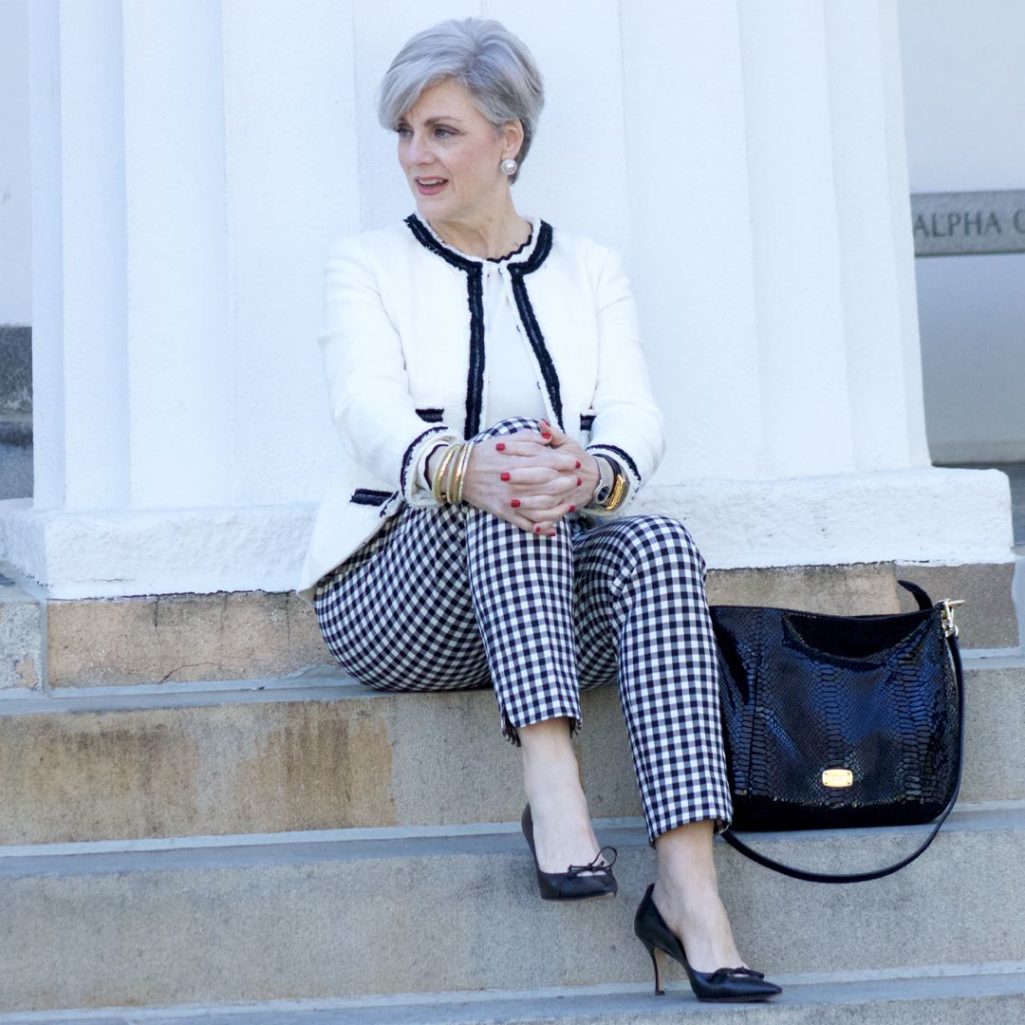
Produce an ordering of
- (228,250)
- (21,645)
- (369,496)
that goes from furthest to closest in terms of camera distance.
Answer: (228,250), (21,645), (369,496)

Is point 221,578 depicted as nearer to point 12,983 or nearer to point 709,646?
point 12,983

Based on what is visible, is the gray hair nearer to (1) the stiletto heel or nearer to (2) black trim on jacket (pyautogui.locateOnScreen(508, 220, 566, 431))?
(2) black trim on jacket (pyautogui.locateOnScreen(508, 220, 566, 431))

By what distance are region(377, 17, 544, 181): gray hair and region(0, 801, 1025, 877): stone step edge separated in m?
1.18

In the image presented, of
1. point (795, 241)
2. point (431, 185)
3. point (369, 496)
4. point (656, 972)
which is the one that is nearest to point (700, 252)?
point (795, 241)

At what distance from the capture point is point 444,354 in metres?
2.73

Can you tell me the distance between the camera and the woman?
2.27 m

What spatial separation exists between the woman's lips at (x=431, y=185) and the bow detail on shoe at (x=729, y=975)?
1.35 metres

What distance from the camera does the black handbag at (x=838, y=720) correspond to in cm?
241

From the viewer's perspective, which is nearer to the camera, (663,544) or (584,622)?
(663,544)

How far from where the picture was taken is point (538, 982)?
7.74 ft

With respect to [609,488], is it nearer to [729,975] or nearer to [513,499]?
[513,499]

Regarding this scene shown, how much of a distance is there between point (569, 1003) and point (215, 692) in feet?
2.92

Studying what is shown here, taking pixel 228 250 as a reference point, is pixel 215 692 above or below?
below

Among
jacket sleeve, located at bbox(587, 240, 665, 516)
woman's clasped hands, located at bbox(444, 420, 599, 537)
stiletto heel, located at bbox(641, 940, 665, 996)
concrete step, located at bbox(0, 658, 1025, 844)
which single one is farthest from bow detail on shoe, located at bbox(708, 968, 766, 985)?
jacket sleeve, located at bbox(587, 240, 665, 516)
